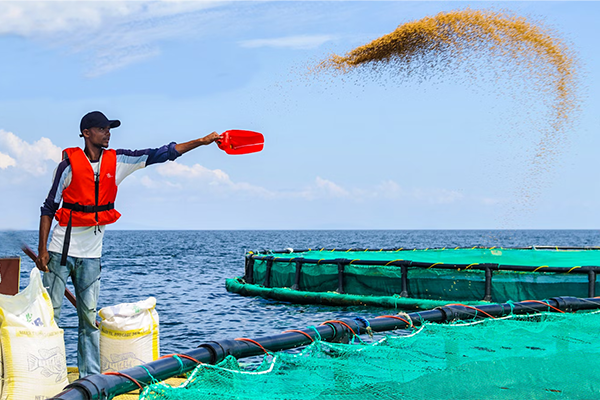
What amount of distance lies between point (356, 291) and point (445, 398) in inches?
544

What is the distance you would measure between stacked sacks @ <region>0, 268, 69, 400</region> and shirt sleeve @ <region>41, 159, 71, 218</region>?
2.38ft

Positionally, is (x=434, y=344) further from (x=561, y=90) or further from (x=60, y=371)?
(x=561, y=90)

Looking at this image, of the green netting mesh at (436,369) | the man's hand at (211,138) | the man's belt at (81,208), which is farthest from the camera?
the man's belt at (81,208)

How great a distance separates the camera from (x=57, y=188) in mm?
5672

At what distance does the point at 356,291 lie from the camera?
59.7ft

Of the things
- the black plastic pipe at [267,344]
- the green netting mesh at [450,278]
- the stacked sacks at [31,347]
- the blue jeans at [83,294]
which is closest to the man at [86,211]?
the blue jeans at [83,294]

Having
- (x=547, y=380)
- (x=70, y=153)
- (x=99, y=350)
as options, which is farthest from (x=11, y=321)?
(x=547, y=380)

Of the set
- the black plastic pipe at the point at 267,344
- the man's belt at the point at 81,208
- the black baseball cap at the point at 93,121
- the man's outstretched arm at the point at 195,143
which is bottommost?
the black plastic pipe at the point at 267,344

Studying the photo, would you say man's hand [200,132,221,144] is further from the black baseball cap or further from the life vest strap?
the life vest strap

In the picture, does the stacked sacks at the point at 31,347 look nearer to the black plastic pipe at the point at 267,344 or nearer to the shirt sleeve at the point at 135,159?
the shirt sleeve at the point at 135,159

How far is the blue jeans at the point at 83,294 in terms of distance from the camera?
5.72 meters

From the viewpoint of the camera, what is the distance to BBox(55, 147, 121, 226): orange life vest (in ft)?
18.6

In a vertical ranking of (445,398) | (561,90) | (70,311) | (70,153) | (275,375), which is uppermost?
(561,90)

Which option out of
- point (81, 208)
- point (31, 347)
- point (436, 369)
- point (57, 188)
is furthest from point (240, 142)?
point (436, 369)
